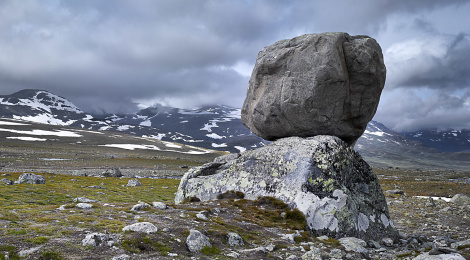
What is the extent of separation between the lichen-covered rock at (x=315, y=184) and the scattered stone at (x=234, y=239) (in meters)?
6.23

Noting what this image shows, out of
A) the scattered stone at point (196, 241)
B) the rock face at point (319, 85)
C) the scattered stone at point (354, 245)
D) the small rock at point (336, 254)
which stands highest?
the rock face at point (319, 85)

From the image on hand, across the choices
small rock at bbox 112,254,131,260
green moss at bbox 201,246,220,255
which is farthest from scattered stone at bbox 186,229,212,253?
small rock at bbox 112,254,131,260

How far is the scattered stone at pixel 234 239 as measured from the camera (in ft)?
40.8

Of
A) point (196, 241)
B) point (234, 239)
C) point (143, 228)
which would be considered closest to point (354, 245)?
point (234, 239)

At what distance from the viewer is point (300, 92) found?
74.9 ft

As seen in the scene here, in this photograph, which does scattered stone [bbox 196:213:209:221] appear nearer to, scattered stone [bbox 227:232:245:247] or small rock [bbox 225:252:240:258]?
scattered stone [bbox 227:232:245:247]

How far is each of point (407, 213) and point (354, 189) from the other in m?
15.3

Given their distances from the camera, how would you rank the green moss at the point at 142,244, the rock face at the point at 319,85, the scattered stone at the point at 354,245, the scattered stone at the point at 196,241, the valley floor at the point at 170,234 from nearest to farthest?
1. the valley floor at the point at 170,234
2. the green moss at the point at 142,244
3. the scattered stone at the point at 196,241
4. the scattered stone at the point at 354,245
5. the rock face at the point at 319,85

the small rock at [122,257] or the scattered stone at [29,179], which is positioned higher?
the small rock at [122,257]

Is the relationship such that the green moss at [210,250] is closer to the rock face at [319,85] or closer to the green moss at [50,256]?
the green moss at [50,256]

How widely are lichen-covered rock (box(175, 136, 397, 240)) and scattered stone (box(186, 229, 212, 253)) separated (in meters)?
8.11

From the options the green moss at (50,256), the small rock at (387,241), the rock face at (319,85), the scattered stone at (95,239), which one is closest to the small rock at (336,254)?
the small rock at (387,241)

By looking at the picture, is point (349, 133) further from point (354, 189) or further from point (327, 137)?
point (354, 189)

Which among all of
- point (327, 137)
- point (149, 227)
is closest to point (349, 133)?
point (327, 137)
